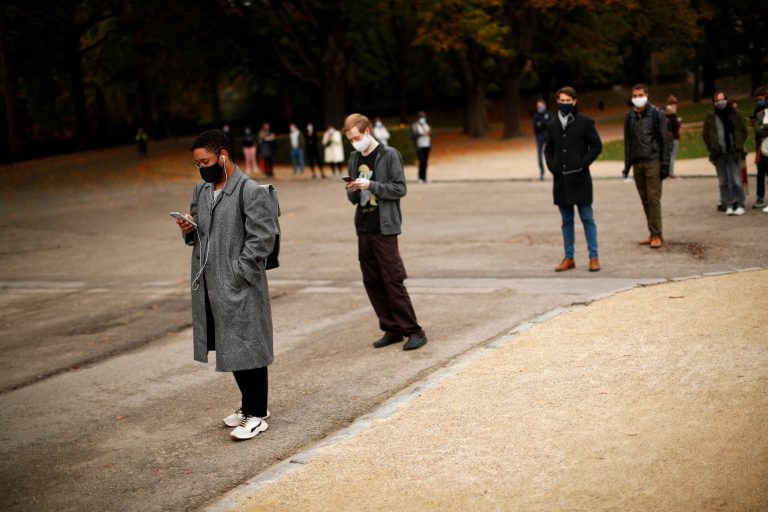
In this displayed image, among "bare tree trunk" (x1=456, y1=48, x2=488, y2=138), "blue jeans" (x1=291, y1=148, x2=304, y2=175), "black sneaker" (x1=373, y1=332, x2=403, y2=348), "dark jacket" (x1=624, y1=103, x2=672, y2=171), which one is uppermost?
"bare tree trunk" (x1=456, y1=48, x2=488, y2=138)

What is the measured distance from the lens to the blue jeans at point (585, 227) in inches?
442

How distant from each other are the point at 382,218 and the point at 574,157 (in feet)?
12.6

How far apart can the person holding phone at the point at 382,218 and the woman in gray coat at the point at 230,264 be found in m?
2.13

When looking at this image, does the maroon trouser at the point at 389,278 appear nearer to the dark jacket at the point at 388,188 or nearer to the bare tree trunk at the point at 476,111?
the dark jacket at the point at 388,188

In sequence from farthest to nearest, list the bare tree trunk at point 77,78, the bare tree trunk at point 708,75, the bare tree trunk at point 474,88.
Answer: the bare tree trunk at point 708,75 → the bare tree trunk at point 77,78 → the bare tree trunk at point 474,88

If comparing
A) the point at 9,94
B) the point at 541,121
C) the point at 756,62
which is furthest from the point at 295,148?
the point at 756,62

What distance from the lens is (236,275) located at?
607 centimetres

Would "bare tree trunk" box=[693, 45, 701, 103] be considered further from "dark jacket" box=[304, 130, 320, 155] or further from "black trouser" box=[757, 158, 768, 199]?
"black trouser" box=[757, 158, 768, 199]

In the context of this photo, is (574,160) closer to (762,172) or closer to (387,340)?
(387,340)

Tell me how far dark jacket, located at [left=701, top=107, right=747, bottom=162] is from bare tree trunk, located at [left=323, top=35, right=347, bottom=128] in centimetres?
2571

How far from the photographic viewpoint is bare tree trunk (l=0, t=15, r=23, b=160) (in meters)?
46.2

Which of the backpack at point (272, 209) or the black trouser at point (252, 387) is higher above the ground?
the backpack at point (272, 209)

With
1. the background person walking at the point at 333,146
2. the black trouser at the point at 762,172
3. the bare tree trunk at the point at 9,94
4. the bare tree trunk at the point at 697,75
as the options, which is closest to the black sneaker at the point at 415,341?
the black trouser at the point at 762,172

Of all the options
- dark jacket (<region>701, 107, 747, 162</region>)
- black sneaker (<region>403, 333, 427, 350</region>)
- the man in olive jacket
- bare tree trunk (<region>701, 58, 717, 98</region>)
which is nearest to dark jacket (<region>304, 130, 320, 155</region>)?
dark jacket (<region>701, 107, 747, 162</region>)
